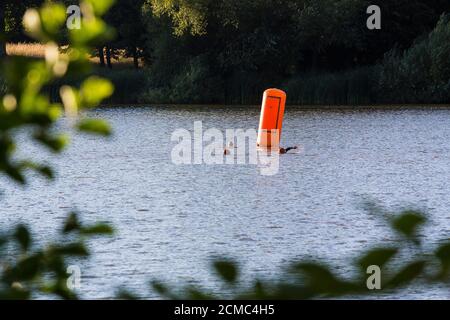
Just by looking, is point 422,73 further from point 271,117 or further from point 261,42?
point 271,117

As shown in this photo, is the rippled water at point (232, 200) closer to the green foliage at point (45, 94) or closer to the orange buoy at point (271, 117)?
the green foliage at point (45, 94)

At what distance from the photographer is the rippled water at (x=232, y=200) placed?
1168 centimetres

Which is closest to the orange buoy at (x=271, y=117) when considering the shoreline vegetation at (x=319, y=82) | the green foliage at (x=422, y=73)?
the shoreline vegetation at (x=319, y=82)

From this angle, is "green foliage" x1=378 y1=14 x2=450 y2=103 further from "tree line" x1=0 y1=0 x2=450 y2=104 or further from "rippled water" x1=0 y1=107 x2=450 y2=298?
"rippled water" x1=0 y1=107 x2=450 y2=298

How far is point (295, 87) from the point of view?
49.5 m

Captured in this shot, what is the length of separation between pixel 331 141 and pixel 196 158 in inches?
199

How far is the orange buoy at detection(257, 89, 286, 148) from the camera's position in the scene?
82.7 ft

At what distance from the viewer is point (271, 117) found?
25.4m

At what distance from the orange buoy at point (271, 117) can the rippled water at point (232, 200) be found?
3.19 feet

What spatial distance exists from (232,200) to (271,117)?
8.21 meters

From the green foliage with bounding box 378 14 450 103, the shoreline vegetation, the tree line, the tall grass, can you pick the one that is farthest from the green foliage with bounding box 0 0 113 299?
the tree line

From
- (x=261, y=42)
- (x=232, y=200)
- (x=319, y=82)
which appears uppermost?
(x=232, y=200)

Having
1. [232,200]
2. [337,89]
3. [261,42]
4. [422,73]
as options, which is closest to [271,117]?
[232,200]
